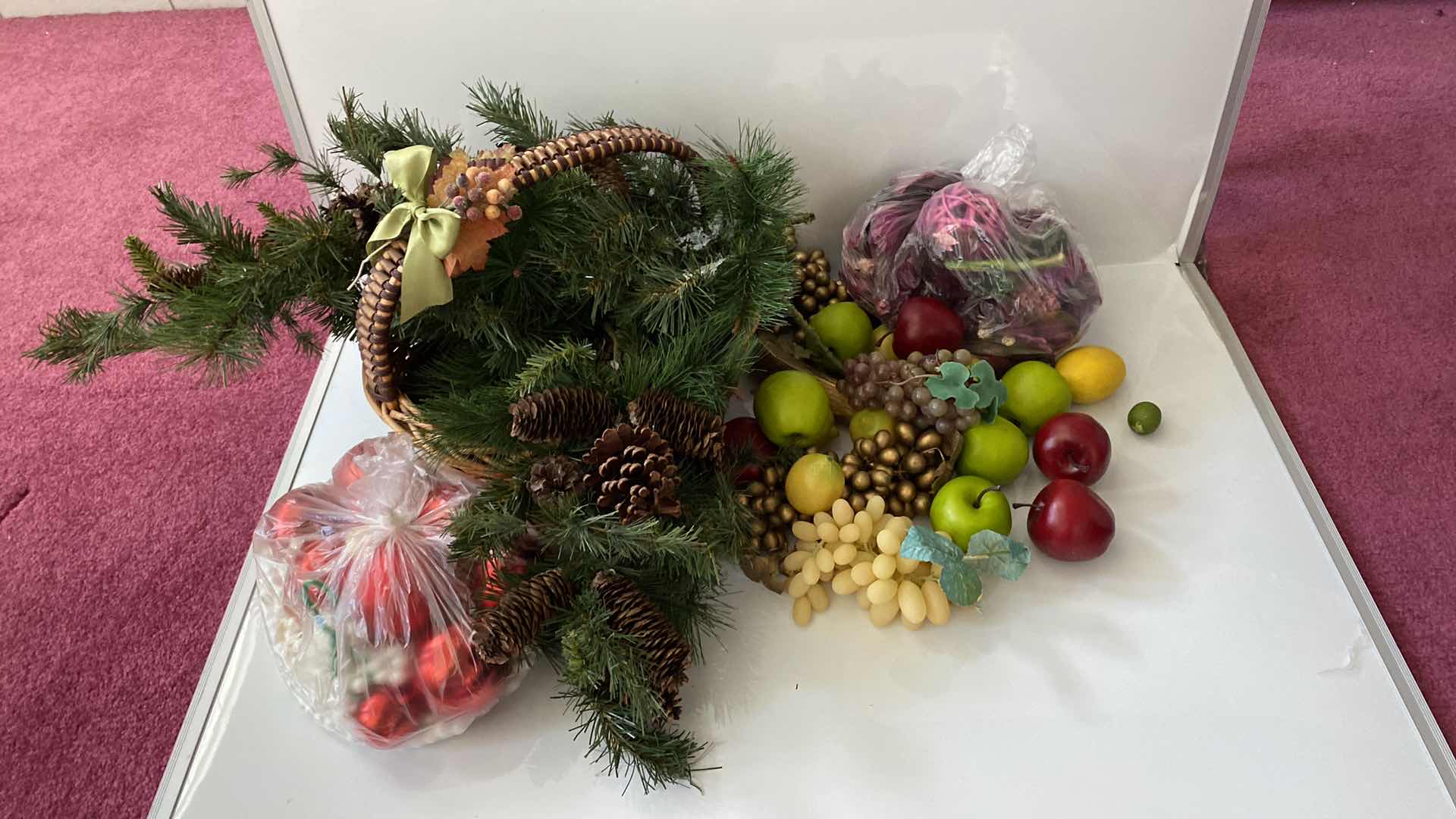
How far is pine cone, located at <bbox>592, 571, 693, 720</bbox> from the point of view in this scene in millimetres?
622

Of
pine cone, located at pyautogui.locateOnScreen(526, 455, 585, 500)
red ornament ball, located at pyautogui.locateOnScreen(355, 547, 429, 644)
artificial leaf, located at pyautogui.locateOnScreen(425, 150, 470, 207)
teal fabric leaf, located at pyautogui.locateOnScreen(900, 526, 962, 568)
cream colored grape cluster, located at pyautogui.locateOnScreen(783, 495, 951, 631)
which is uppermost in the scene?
artificial leaf, located at pyautogui.locateOnScreen(425, 150, 470, 207)

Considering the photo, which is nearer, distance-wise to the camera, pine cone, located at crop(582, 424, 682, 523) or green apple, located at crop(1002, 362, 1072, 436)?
pine cone, located at crop(582, 424, 682, 523)

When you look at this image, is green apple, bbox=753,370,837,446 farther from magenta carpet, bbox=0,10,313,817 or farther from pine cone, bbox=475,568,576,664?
magenta carpet, bbox=0,10,313,817

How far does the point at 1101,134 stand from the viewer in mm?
907

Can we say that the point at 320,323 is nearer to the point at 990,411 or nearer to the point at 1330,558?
the point at 990,411

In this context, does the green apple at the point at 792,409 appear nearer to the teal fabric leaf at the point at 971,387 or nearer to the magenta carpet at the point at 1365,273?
the teal fabric leaf at the point at 971,387

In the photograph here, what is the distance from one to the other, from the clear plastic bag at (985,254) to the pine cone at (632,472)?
13.2 inches

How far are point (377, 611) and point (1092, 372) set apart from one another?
24.1 inches

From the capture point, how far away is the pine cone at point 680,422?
2.13 feet

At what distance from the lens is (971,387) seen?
766mm

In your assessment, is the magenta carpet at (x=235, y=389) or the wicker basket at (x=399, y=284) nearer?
the wicker basket at (x=399, y=284)

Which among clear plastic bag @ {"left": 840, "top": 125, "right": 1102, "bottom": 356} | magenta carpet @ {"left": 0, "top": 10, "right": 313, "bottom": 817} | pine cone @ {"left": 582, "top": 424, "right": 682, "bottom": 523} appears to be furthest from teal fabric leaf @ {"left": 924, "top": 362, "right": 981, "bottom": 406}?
magenta carpet @ {"left": 0, "top": 10, "right": 313, "bottom": 817}

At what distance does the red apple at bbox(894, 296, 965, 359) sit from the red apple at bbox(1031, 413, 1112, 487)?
11 centimetres

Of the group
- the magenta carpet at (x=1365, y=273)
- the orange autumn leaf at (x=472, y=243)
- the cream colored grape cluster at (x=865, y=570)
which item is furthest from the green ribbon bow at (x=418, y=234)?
the magenta carpet at (x=1365, y=273)
